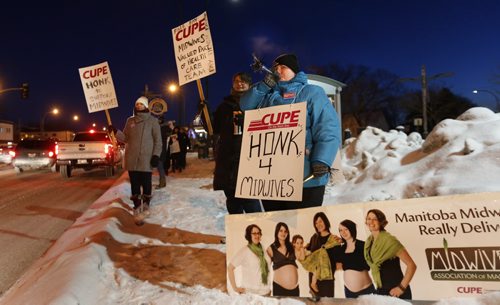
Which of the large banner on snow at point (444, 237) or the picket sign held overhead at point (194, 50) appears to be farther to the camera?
the picket sign held overhead at point (194, 50)

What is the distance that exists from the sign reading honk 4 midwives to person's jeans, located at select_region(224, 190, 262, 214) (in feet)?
19.9

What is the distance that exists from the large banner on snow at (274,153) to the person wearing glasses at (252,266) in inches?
14.9

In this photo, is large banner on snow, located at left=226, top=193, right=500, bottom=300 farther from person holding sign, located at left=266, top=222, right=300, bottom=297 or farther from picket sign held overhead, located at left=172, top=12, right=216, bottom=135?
picket sign held overhead, located at left=172, top=12, right=216, bottom=135

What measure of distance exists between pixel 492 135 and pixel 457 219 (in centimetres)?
567

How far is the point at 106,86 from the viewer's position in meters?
9.73

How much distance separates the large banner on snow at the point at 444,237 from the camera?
275 centimetres

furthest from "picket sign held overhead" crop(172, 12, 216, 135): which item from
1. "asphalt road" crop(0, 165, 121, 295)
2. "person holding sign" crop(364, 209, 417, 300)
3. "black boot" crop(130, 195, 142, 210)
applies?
"person holding sign" crop(364, 209, 417, 300)

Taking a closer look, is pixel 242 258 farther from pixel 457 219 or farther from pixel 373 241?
pixel 457 219

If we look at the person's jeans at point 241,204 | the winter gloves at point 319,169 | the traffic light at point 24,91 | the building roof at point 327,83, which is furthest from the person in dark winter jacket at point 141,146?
the traffic light at point 24,91

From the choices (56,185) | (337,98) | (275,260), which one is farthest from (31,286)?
(337,98)

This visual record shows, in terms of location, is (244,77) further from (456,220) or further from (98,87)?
(98,87)

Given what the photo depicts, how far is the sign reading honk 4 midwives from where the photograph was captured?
9695 millimetres

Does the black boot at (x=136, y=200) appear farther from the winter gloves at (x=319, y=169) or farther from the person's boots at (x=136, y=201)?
the winter gloves at (x=319, y=169)

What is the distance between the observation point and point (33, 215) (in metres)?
8.78
